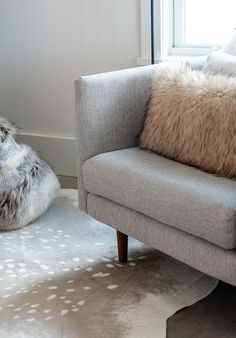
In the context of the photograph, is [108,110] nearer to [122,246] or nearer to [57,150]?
[122,246]

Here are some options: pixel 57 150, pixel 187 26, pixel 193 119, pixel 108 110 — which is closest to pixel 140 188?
pixel 193 119

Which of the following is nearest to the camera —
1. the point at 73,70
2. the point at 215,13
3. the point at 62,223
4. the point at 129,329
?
the point at 129,329

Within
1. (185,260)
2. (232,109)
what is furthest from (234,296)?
(232,109)

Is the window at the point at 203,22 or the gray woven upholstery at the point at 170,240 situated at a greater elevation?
the window at the point at 203,22

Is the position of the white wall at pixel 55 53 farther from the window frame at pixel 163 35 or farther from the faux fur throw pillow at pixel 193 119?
the faux fur throw pillow at pixel 193 119

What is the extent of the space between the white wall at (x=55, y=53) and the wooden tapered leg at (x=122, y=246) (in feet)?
3.54

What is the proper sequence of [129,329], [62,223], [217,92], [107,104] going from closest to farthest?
[129,329] < [217,92] < [107,104] < [62,223]

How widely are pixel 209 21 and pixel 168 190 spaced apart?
4.54 ft

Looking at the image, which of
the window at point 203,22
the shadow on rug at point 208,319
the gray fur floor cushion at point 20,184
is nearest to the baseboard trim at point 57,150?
the gray fur floor cushion at point 20,184

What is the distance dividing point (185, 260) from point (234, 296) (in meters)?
0.29

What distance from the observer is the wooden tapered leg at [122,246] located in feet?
7.88

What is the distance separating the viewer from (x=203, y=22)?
3.10 metres

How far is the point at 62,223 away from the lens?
2838mm

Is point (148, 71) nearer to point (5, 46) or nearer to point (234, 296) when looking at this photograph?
point (234, 296)
